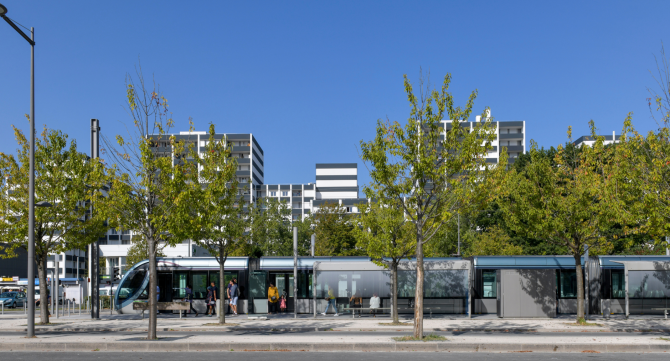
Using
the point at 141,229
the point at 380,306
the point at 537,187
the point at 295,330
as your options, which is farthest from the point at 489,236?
the point at 141,229

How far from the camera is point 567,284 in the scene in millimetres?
27359

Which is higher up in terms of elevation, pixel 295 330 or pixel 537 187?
pixel 537 187

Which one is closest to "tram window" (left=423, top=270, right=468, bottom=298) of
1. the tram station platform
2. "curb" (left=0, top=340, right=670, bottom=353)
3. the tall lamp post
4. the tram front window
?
the tram station platform

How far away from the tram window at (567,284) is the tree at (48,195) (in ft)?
64.0

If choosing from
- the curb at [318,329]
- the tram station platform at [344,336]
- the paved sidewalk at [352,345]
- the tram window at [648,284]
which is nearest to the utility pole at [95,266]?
the tram station platform at [344,336]

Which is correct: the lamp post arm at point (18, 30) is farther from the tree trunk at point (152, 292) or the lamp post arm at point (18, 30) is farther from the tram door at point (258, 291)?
the tram door at point (258, 291)

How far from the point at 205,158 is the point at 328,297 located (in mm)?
9828

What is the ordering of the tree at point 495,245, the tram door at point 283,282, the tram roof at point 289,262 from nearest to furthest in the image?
the tram roof at point 289,262 < the tram door at point 283,282 < the tree at point 495,245

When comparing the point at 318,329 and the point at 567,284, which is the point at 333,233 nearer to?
the point at 567,284

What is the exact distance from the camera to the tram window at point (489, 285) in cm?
2720

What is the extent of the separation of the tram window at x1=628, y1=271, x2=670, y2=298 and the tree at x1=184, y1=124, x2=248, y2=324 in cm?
1699

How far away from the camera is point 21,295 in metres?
46.8

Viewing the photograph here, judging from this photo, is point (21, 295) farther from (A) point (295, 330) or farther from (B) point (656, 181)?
(B) point (656, 181)

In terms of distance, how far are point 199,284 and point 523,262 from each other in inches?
573
